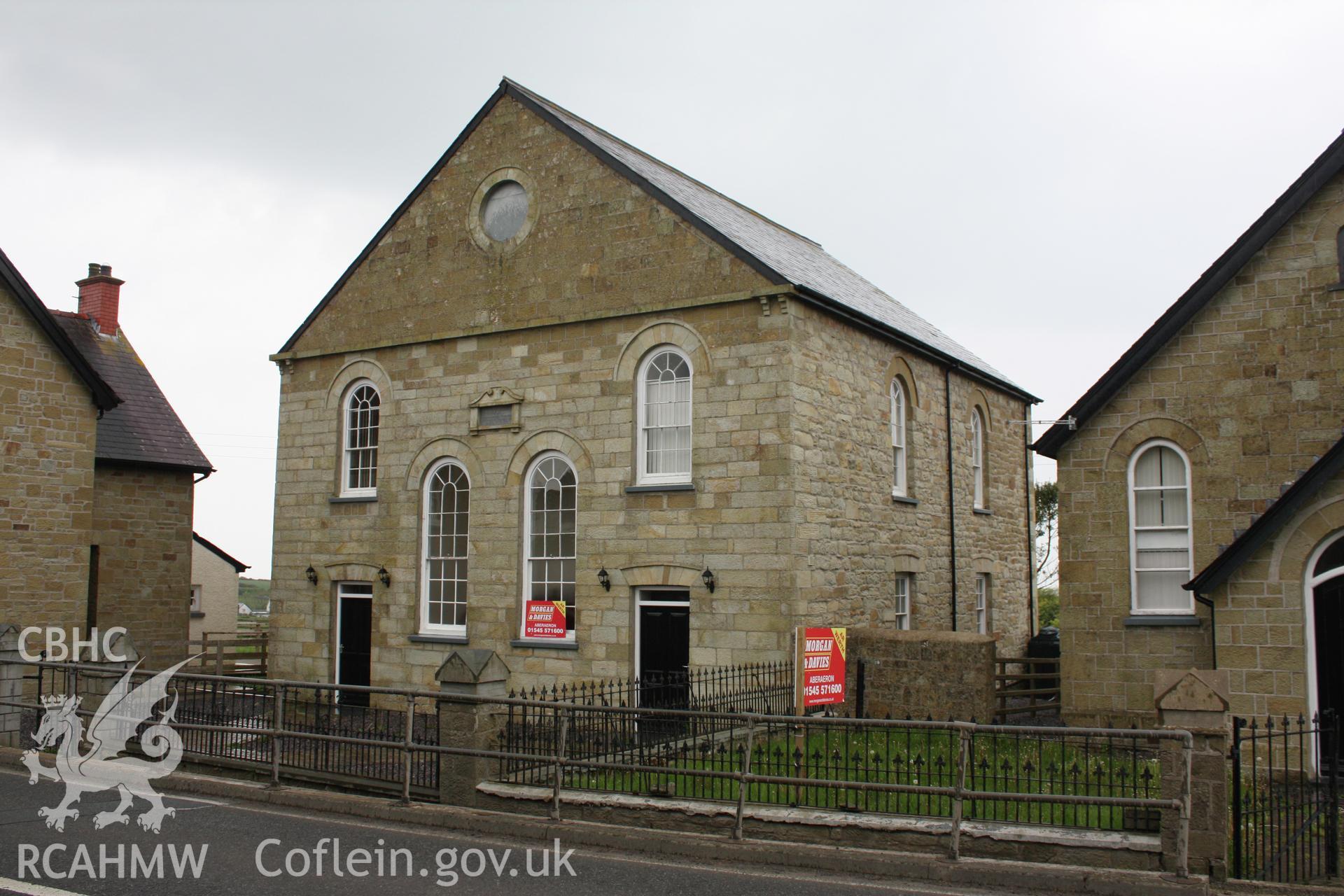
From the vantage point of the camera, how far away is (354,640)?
21.8 metres

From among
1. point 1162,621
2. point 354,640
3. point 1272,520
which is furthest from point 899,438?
point 354,640

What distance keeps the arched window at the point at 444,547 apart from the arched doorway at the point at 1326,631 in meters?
13.4

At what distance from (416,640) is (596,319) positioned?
6735 millimetres

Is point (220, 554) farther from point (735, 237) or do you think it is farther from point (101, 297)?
point (735, 237)

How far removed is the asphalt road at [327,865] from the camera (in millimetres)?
8734

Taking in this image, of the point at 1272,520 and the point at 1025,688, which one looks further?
the point at 1025,688

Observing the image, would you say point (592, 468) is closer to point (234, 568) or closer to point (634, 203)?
point (634, 203)

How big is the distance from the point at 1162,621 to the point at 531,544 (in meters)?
10.2

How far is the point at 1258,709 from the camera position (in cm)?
1385

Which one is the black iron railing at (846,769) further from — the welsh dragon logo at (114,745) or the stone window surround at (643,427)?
the stone window surround at (643,427)

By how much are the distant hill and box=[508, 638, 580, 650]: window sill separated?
298 feet

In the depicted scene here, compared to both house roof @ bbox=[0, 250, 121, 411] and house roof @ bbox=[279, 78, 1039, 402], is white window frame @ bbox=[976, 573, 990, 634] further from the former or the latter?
house roof @ bbox=[0, 250, 121, 411]

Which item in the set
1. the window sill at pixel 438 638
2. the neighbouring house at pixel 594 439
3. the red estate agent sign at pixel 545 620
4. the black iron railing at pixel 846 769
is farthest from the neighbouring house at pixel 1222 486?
the window sill at pixel 438 638

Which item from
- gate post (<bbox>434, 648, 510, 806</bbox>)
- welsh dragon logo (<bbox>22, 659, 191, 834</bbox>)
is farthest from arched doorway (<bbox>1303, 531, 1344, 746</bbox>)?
welsh dragon logo (<bbox>22, 659, 191, 834</bbox>)
